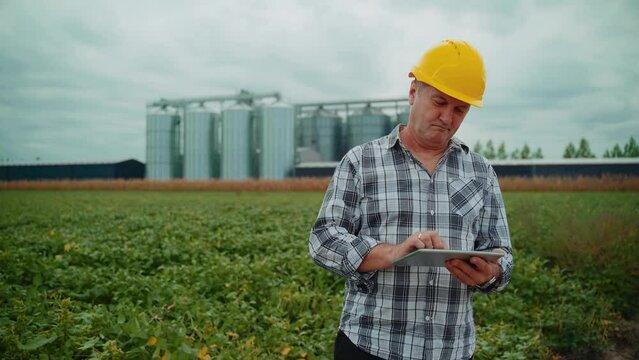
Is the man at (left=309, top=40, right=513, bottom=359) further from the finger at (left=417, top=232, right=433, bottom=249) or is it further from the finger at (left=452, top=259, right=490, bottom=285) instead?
the finger at (left=417, top=232, right=433, bottom=249)

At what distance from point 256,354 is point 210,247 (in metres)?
3.75

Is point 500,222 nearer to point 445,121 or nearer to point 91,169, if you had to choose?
point 445,121

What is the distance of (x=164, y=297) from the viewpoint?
14.1 feet

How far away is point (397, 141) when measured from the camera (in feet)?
5.92

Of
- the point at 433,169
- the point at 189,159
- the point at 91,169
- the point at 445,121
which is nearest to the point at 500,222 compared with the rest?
the point at 433,169

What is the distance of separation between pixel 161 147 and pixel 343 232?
26372mm

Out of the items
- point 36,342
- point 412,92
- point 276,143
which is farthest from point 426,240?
point 276,143

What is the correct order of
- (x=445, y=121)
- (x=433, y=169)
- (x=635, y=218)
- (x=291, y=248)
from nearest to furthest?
(x=445, y=121)
(x=433, y=169)
(x=291, y=248)
(x=635, y=218)

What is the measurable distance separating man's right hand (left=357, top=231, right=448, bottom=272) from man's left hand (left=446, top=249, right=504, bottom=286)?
86 mm

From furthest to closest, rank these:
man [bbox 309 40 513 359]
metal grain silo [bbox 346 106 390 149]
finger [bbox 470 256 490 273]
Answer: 1. metal grain silo [bbox 346 106 390 149]
2. man [bbox 309 40 513 359]
3. finger [bbox 470 256 490 273]

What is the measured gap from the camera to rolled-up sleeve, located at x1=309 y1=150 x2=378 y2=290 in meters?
1.61

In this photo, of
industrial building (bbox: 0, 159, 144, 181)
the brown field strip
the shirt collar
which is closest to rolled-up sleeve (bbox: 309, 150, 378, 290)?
the shirt collar

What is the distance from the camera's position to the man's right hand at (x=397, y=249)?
4.89 ft

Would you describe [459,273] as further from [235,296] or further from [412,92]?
[235,296]
